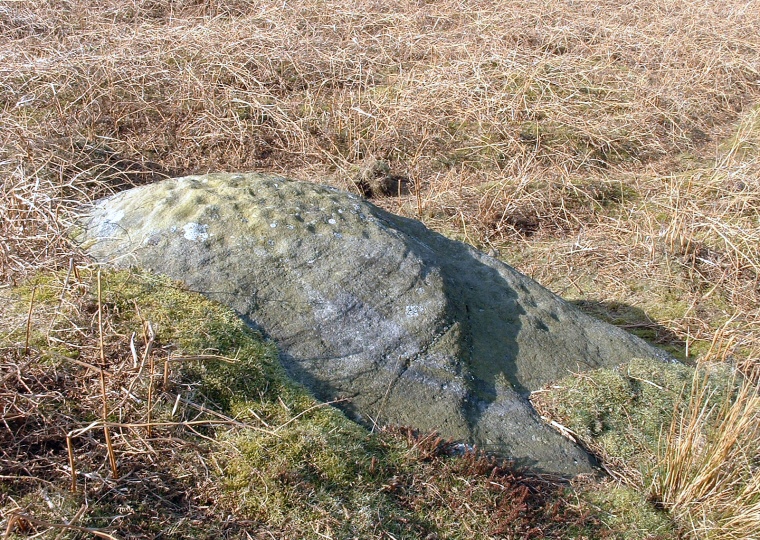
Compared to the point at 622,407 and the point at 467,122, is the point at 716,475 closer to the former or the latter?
the point at 622,407

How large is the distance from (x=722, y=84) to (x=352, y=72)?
4690 millimetres

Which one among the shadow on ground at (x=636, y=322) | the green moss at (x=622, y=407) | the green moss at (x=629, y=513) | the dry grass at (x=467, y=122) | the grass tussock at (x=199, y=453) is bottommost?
the shadow on ground at (x=636, y=322)

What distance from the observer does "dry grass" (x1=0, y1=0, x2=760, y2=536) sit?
5959 mm

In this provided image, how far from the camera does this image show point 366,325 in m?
3.45

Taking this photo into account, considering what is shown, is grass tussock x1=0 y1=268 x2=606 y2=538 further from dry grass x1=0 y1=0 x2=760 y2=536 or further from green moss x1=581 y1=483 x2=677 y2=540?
dry grass x1=0 y1=0 x2=760 y2=536


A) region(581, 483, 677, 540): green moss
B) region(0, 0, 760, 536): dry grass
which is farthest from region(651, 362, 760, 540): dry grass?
region(0, 0, 760, 536): dry grass

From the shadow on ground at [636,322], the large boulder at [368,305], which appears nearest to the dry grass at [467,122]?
the shadow on ground at [636,322]

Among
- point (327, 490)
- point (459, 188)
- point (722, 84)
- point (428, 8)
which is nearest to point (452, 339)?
point (327, 490)

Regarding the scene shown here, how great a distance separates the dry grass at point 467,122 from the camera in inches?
235

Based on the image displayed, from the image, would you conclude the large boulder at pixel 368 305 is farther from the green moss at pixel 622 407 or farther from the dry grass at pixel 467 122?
the dry grass at pixel 467 122

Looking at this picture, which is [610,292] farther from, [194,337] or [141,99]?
[141,99]

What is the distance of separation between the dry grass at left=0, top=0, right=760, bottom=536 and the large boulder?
3.29ft

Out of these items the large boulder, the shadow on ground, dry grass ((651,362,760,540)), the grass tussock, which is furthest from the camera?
the shadow on ground

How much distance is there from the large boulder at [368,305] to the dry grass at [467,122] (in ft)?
3.29
